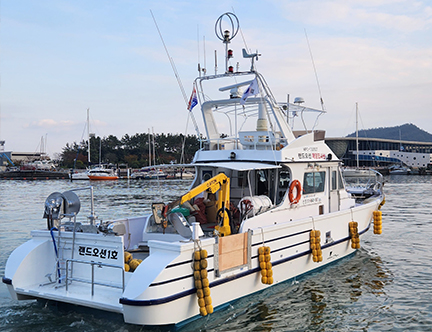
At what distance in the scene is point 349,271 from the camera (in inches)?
412

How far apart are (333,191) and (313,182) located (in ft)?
3.45

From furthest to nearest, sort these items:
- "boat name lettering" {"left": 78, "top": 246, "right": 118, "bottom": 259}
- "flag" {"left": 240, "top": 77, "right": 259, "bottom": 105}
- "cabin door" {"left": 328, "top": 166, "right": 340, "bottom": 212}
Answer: "cabin door" {"left": 328, "top": 166, "right": 340, "bottom": 212}
"flag" {"left": 240, "top": 77, "right": 259, "bottom": 105}
"boat name lettering" {"left": 78, "top": 246, "right": 118, "bottom": 259}

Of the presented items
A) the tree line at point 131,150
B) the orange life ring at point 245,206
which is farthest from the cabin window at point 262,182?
the tree line at point 131,150

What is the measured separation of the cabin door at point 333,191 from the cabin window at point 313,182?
394 mm

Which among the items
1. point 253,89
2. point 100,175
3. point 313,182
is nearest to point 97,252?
point 253,89

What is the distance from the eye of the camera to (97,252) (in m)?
6.95

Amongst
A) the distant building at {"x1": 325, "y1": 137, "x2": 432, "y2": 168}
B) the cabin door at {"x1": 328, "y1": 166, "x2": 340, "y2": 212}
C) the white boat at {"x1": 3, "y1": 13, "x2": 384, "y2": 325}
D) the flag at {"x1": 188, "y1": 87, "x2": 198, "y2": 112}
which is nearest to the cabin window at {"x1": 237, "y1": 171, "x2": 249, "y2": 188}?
the white boat at {"x1": 3, "y1": 13, "x2": 384, "y2": 325}

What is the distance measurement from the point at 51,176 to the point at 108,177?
12.1m

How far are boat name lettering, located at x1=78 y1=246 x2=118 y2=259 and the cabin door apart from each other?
20.1ft

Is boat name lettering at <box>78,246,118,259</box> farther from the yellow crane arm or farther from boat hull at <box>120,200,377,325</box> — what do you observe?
the yellow crane arm

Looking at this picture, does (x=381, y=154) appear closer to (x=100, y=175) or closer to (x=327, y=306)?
(x=100, y=175)

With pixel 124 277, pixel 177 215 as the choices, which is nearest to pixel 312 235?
pixel 177 215

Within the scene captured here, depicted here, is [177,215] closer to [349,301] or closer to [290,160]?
[290,160]

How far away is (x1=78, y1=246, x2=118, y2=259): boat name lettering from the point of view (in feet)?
22.2
